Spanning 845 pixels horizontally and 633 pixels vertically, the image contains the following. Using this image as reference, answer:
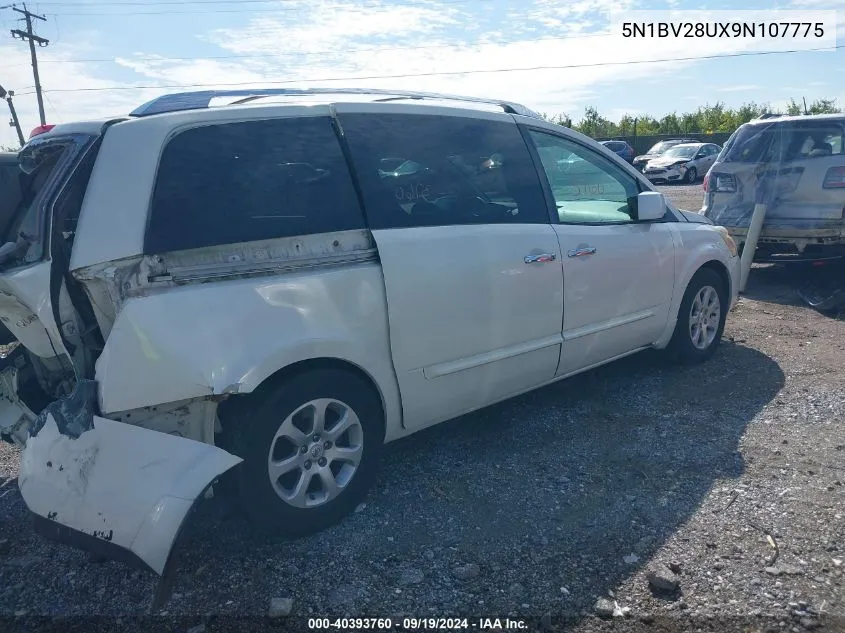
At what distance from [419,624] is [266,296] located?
Answer: 1455mm

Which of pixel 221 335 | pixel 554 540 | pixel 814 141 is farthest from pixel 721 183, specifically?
pixel 221 335

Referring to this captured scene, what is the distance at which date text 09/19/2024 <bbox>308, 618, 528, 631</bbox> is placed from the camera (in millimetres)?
2850

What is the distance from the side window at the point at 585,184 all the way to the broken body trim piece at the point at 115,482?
2630 mm

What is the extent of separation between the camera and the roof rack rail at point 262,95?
3.46 m

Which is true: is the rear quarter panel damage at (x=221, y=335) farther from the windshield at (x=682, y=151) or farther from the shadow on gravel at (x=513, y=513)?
the windshield at (x=682, y=151)

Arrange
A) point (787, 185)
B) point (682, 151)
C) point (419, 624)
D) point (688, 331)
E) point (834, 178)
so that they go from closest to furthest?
point (419, 624), point (688, 331), point (834, 178), point (787, 185), point (682, 151)

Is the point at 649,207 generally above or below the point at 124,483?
above

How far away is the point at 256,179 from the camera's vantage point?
11.0ft

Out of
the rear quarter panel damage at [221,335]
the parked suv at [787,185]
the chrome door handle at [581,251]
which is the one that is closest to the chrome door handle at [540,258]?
the chrome door handle at [581,251]

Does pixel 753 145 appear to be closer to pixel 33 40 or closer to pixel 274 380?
pixel 274 380

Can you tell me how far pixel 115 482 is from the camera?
2.91 m

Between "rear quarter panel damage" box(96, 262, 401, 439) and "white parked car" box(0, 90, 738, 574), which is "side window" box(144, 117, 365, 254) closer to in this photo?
"white parked car" box(0, 90, 738, 574)

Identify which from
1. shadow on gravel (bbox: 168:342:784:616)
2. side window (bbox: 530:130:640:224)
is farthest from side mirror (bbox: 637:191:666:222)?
shadow on gravel (bbox: 168:342:784:616)

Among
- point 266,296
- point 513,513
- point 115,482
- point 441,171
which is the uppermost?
point 441,171
